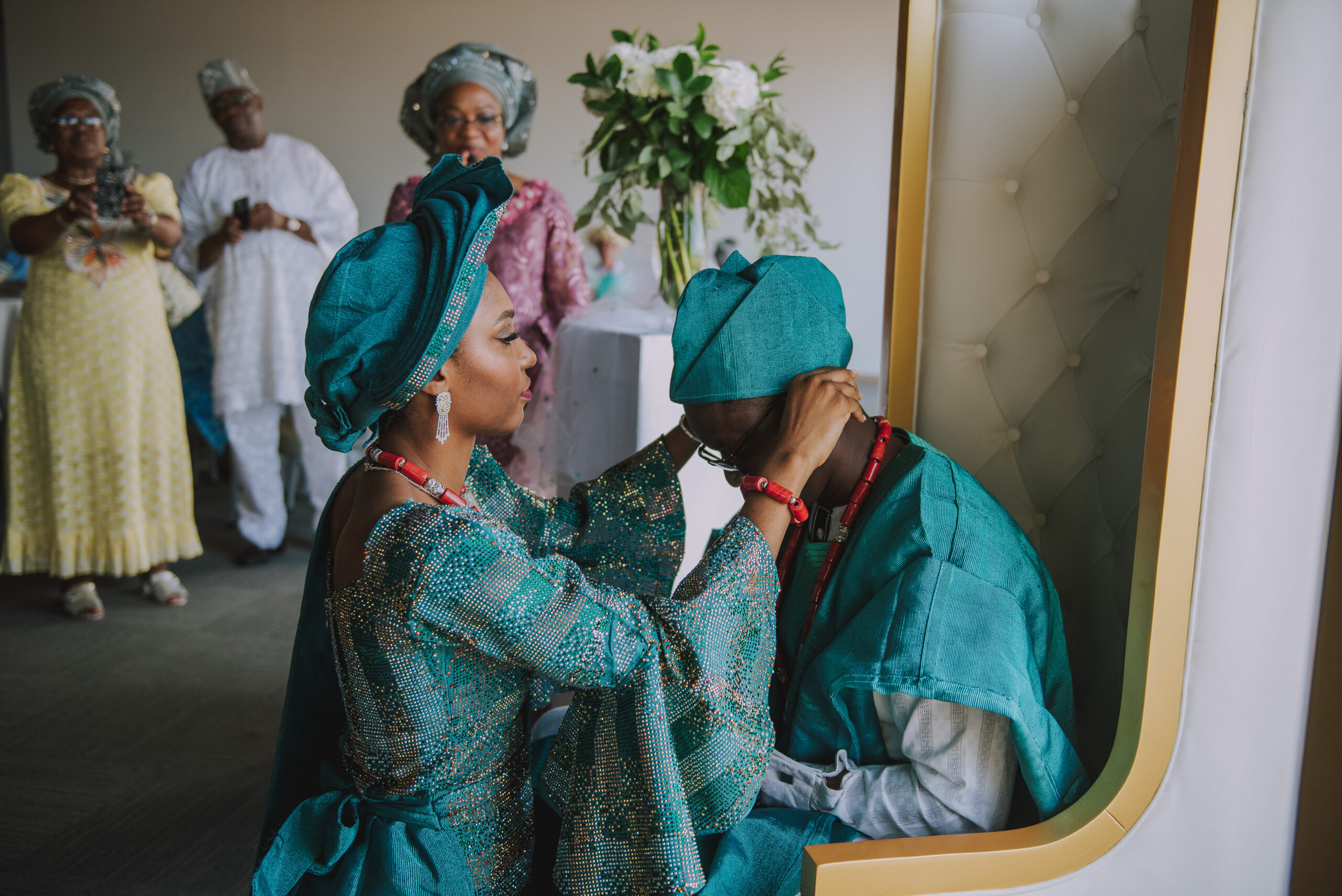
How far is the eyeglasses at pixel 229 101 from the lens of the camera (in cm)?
392

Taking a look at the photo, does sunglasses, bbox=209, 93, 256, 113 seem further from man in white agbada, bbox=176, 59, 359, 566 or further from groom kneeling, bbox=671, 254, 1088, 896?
groom kneeling, bbox=671, 254, 1088, 896

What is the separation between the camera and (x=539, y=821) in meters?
1.33

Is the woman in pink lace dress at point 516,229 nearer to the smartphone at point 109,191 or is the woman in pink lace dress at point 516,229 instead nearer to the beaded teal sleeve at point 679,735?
the smartphone at point 109,191

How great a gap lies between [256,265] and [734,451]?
3.36 m

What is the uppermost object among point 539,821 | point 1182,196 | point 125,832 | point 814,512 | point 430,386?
point 1182,196

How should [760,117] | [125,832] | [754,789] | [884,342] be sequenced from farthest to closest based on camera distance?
[760,117]
[125,832]
[884,342]
[754,789]

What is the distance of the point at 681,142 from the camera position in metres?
2.31

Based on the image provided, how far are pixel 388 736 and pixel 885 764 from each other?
0.59 metres

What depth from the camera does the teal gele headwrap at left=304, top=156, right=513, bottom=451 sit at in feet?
3.44

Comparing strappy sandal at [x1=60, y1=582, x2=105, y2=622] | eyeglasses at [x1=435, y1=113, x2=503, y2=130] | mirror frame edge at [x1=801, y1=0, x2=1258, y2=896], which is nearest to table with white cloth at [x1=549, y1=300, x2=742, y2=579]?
eyeglasses at [x1=435, y1=113, x2=503, y2=130]

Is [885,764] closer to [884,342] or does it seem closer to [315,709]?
[884,342]

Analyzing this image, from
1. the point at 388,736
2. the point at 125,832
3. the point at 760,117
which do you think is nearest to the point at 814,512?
the point at 388,736

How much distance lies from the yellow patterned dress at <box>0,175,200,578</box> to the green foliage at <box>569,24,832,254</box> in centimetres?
191

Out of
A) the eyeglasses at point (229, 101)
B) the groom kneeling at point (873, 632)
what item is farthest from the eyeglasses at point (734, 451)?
the eyeglasses at point (229, 101)
